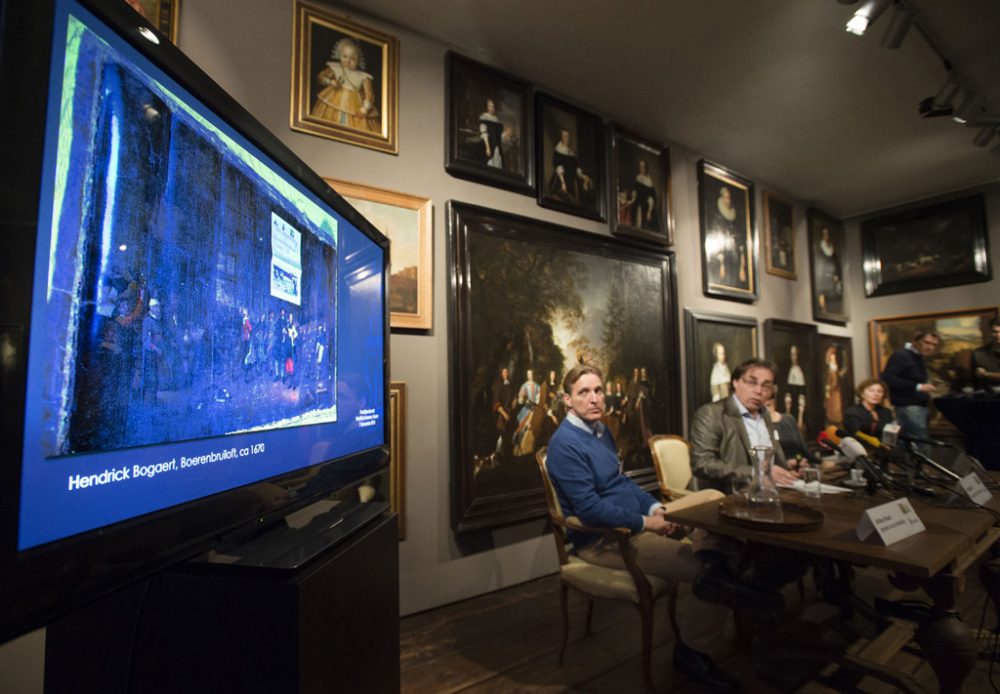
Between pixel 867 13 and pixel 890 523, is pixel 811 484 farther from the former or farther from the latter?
pixel 867 13

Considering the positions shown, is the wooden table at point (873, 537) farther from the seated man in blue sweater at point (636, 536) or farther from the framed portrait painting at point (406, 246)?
the framed portrait painting at point (406, 246)

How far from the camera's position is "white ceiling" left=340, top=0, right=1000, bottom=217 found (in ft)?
11.0

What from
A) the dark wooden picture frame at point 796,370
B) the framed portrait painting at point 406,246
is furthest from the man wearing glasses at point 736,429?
the dark wooden picture frame at point 796,370

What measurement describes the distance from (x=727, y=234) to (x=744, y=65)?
205 centimetres

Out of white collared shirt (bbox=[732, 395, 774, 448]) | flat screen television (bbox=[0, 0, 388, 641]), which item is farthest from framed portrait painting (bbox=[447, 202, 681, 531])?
flat screen television (bbox=[0, 0, 388, 641])

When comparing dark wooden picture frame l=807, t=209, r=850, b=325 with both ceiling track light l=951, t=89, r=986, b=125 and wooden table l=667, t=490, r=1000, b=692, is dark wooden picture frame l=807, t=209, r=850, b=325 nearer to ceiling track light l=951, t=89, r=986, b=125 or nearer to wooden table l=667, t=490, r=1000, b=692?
ceiling track light l=951, t=89, r=986, b=125

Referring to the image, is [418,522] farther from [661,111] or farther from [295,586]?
[661,111]

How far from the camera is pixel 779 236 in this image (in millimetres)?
6414

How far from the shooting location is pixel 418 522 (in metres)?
3.17

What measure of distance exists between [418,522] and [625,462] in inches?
77.8

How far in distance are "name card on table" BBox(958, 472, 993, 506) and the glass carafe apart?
1.09m

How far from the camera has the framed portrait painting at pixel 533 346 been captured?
3.40m

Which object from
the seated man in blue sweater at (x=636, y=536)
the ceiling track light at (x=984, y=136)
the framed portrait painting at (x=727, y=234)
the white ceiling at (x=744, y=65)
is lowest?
the seated man in blue sweater at (x=636, y=536)

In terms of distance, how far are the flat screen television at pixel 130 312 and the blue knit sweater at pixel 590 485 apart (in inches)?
56.7
